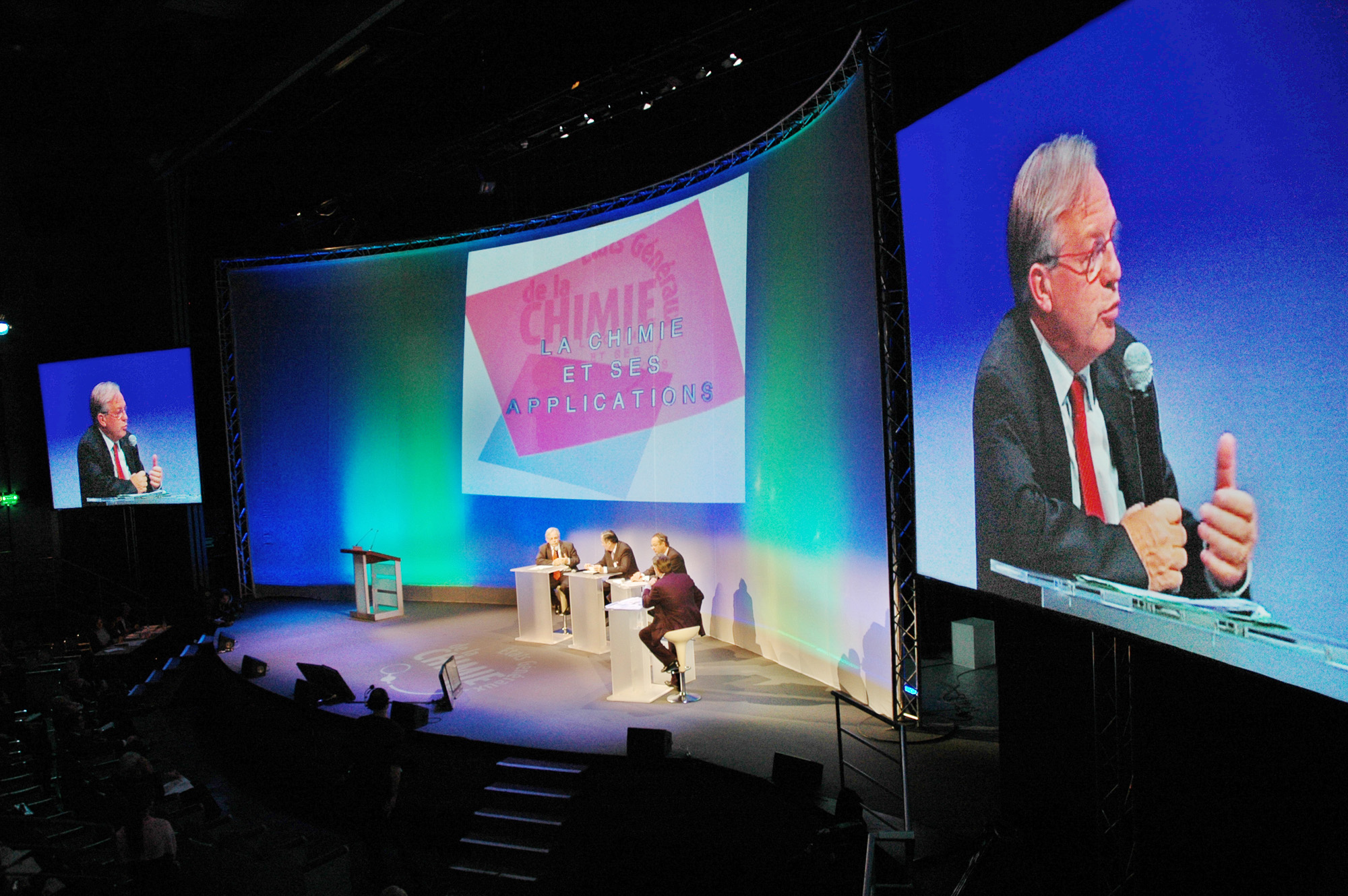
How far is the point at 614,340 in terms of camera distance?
9.34 metres

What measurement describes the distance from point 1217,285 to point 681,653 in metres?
5.17

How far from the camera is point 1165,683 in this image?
3.36m

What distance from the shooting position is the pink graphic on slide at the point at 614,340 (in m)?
8.36

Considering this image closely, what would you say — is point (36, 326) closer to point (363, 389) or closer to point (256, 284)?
point (256, 284)

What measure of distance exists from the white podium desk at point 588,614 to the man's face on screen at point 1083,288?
5.79m

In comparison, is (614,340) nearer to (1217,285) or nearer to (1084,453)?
(1084,453)

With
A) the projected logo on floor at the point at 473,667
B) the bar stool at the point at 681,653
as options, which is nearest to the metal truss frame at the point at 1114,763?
the bar stool at the point at 681,653

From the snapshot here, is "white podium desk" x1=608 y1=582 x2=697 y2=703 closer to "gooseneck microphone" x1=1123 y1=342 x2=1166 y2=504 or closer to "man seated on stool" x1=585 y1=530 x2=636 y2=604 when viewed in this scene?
"man seated on stool" x1=585 y1=530 x2=636 y2=604

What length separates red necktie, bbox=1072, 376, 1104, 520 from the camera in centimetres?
300

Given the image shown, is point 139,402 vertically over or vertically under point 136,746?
over

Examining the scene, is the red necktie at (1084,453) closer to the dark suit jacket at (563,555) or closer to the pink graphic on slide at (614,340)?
the pink graphic on slide at (614,340)

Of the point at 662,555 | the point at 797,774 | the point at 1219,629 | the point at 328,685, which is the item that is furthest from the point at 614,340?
the point at 1219,629

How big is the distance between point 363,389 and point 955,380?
9.79m

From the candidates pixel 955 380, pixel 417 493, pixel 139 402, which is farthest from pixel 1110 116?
pixel 139 402
